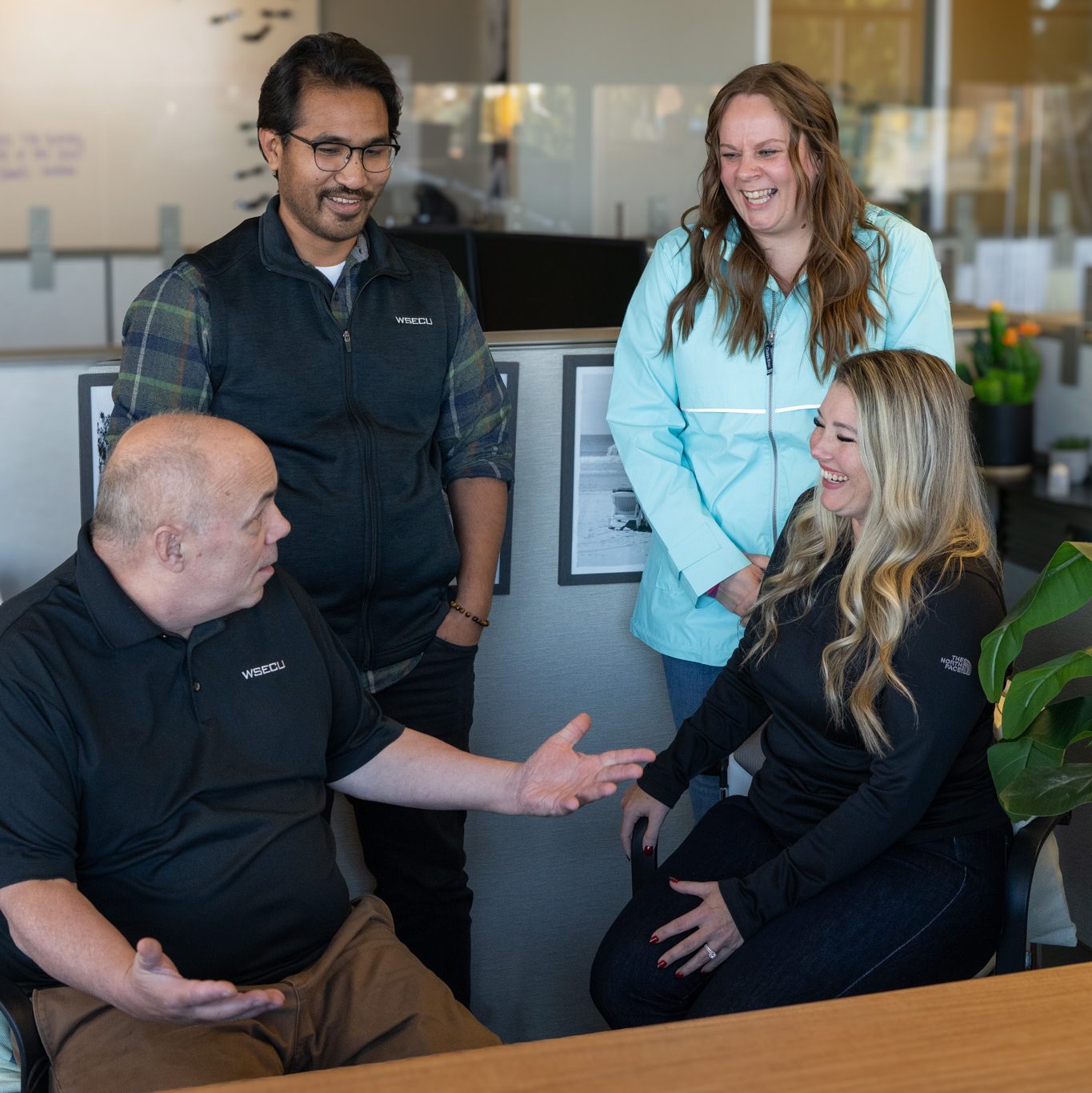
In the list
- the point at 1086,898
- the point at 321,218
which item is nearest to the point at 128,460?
the point at 321,218

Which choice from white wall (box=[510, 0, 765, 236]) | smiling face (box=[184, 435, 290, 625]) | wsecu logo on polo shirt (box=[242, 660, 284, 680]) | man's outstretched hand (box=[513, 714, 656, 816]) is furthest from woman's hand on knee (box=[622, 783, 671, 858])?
white wall (box=[510, 0, 765, 236])

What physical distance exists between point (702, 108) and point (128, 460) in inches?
196

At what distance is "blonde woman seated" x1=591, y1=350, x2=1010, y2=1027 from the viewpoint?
185 cm

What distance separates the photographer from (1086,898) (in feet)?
7.91

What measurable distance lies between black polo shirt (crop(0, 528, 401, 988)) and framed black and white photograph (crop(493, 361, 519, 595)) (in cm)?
77

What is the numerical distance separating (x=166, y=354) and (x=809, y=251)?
38.0 inches

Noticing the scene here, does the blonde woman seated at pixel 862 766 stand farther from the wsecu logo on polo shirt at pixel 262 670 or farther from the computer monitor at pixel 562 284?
the computer monitor at pixel 562 284

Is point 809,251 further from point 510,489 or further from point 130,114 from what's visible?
→ point 130,114

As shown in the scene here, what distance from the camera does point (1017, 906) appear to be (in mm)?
1792

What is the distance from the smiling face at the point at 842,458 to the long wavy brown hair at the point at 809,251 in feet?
0.65

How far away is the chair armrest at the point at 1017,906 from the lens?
70.5 inches

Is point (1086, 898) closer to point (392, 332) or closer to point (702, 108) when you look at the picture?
point (392, 332)

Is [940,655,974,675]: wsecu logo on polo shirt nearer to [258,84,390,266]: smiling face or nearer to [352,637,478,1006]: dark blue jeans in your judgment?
[352,637,478,1006]: dark blue jeans

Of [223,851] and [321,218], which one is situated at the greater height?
[321,218]
